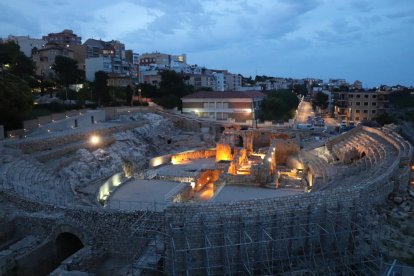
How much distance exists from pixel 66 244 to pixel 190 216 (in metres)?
6.82

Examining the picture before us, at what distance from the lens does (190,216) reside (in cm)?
994

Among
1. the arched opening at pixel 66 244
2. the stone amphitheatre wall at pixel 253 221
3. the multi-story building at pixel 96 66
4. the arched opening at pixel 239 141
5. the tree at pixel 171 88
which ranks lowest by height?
the arched opening at pixel 66 244

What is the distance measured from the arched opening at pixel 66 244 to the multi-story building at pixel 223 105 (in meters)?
36.8

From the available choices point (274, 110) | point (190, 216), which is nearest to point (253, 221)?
point (190, 216)

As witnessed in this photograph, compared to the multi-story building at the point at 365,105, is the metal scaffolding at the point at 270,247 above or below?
below

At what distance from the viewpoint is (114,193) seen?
21250 mm

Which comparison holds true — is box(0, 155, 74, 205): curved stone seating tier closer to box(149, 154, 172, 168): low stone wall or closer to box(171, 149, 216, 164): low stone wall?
box(149, 154, 172, 168): low stone wall

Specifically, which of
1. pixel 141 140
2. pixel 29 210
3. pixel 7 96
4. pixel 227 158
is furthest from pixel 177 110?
pixel 29 210

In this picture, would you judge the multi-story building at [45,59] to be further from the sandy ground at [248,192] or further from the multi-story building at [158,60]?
the sandy ground at [248,192]

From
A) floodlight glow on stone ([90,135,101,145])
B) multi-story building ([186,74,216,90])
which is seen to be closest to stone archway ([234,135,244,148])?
floodlight glow on stone ([90,135,101,145])

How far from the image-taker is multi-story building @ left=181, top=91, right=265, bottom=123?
50.0 metres

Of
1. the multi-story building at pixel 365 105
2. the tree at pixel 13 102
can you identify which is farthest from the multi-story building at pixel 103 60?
the multi-story building at pixel 365 105

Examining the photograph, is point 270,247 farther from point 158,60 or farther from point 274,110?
point 158,60

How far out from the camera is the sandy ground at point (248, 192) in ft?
63.1
